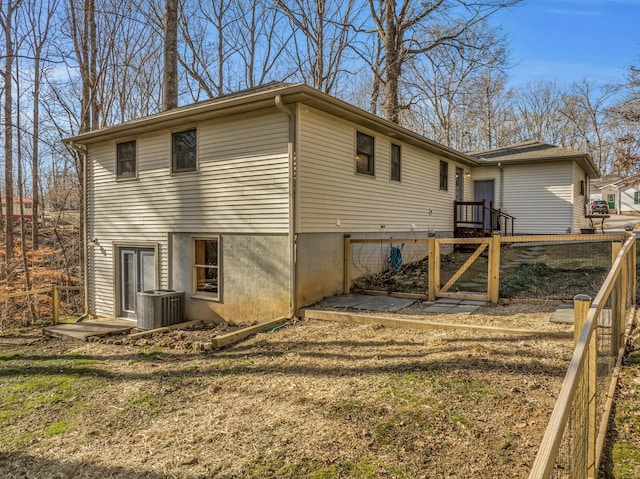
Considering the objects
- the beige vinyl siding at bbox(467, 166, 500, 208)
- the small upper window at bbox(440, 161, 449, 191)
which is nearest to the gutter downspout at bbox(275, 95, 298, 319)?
the small upper window at bbox(440, 161, 449, 191)

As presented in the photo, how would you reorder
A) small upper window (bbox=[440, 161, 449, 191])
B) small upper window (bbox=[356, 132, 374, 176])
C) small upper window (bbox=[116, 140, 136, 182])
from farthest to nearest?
small upper window (bbox=[440, 161, 449, 191])
small upper window (bbox=[116, 140, 136, 182])
small upper window (bbox=[356, 132, 374, 176])

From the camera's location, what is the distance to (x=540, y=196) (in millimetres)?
15758

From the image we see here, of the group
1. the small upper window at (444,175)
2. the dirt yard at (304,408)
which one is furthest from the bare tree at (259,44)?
the dirt yard at (304,408)

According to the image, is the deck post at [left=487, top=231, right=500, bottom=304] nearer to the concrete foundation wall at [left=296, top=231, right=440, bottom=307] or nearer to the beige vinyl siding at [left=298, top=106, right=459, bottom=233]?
the concrete foundation wall at [left=296, top=231, right=440, bottom=307]

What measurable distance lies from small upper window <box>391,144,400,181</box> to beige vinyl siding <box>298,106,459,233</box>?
181 millimetres

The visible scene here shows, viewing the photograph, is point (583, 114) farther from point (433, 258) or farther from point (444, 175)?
point (433, 258)

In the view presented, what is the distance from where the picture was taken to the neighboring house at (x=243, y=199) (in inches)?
308

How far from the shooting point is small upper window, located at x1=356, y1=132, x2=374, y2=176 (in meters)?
9.51

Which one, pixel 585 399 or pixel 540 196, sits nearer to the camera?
pixel 585 399

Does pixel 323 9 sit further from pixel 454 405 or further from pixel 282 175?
pixel 454 405

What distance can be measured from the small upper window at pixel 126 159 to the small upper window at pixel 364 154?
5.72 metres

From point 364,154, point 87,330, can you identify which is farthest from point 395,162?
point 87,330

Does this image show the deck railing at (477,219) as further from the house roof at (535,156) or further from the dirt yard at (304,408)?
the dirt yard at (304,408)

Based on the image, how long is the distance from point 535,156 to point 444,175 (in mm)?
4256
